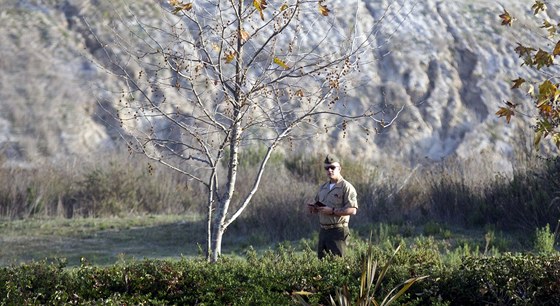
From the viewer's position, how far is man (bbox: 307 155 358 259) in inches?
458

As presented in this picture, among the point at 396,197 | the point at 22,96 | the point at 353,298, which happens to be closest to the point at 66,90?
the point at 22,96

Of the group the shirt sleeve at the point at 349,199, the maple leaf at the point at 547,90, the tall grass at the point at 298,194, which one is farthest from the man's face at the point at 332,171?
the maple leaf at the point at 547,90

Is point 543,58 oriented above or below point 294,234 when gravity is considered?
above

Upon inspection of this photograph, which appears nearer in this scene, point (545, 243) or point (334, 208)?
point (334, 208)

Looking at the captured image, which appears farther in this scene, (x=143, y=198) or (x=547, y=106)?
(x=143, y=198)

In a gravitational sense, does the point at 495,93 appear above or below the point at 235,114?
above

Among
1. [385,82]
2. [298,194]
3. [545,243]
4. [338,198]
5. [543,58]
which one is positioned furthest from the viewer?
[385,82]

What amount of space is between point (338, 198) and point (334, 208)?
145 millimetres

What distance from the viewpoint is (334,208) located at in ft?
38.3

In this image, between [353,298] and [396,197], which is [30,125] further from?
[353,298]

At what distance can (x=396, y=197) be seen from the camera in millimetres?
21453

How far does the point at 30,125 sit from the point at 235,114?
2373cm

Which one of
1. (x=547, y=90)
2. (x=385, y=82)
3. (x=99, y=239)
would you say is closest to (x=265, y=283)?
(x=547, y=90)

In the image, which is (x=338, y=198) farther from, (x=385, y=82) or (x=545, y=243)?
(x=385, y=82)
